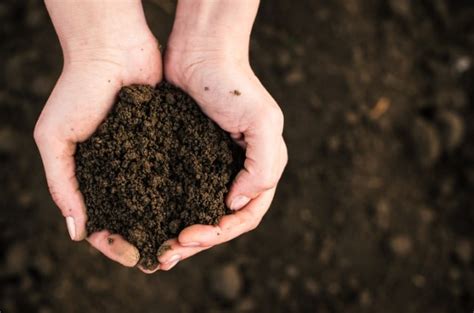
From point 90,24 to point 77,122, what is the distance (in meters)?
0.37

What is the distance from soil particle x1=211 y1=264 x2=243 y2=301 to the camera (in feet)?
7.79

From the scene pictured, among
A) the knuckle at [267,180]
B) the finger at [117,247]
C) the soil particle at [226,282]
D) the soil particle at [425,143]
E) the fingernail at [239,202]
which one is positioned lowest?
the soil particle at [226,282]

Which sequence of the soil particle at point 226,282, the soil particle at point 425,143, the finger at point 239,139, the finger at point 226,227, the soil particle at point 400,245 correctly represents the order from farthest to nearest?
the soil particle at point 425,143 → the soil particle at point 400,245 → the soil particle at point 226,282 → the finger at point 239,139 → the finger at point 226,227

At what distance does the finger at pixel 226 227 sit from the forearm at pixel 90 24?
0.72m

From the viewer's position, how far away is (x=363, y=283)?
98.0 inches

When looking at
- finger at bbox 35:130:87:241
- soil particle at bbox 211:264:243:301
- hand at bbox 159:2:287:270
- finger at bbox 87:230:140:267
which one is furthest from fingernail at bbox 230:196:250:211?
soil particle at bbox 211:264:243:301

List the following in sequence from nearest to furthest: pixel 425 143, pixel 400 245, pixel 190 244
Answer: pixel 190 244
pixel 400 245
pixel 425 143

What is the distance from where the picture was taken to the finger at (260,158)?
5.20 feet

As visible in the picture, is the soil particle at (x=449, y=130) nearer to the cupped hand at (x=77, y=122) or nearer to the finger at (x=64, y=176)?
the cupped hand at (x=77, y=122)

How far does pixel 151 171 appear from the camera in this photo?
1593 millimetres

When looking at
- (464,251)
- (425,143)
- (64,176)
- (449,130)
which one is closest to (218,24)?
(64,176)

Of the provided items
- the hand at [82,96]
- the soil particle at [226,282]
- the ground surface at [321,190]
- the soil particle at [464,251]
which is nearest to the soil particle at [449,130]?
the ground surface at [321,190]

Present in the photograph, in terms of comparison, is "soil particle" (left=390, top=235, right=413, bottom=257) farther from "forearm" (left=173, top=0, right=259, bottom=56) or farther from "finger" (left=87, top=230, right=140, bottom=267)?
"finger" (left=87, top=230, right=140, bottom=267)

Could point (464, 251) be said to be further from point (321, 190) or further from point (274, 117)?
point (274, 117)
